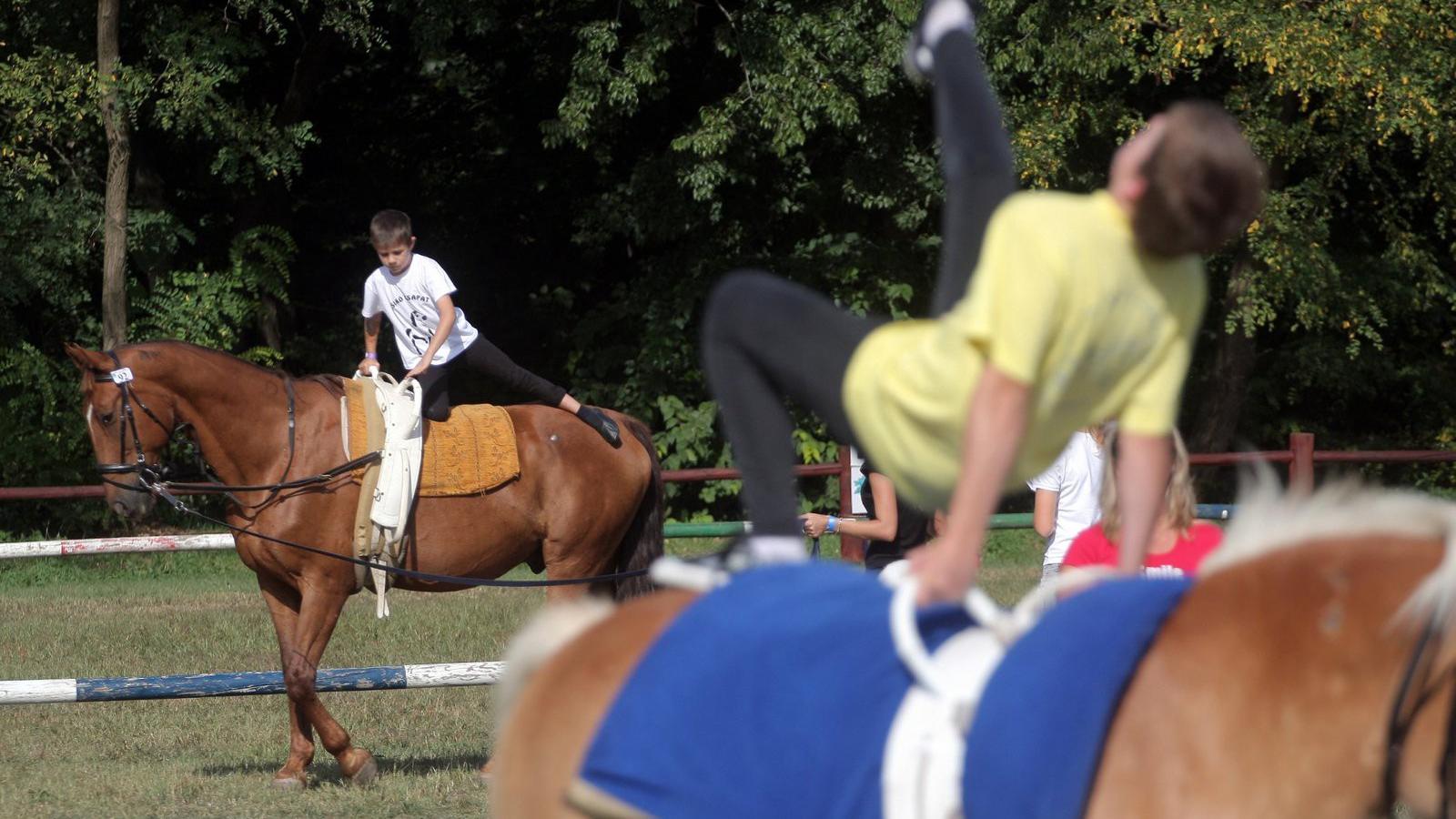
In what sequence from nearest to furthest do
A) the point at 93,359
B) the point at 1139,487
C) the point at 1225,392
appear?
the point at 1139,487
the point at 93,359
the point at 1225,392

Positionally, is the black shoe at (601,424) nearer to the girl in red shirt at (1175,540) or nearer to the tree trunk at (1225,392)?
the girl in red shirt at (1175,540)

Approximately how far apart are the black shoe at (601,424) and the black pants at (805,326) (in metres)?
5.94

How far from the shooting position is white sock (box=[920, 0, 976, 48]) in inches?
112

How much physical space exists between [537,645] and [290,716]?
500 centimetres

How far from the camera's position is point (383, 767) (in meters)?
7.70

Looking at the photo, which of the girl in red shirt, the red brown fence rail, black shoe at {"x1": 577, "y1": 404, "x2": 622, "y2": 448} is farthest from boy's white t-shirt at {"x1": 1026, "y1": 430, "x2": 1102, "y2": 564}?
the red brown fence rail

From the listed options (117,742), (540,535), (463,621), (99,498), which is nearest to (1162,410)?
(540,535)

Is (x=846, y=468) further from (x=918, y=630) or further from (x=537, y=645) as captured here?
(x=918, y=630)

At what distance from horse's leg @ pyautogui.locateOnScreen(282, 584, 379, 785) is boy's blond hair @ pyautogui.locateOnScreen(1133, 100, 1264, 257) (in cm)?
577

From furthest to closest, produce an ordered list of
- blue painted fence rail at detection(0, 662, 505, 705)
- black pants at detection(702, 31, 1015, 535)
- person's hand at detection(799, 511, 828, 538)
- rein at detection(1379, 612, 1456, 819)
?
person's hand at detection(799, 511, 828, 538)
blue painted fence rail at detection(0, 662, 505, 705)
black pants at detection(702, 31, 1015, 535)
rein at detection(1379, 612, 1456, 819)

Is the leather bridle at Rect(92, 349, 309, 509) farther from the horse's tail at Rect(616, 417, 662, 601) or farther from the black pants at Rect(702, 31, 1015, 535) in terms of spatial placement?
the black pants at Rect(702, 31, 1015, 535)

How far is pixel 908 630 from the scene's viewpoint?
238 centimetres

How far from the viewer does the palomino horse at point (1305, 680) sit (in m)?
2.00

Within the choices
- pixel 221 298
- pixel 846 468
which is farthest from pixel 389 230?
pixel 221 298
